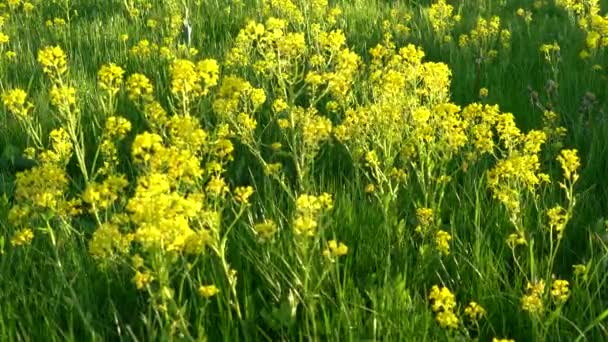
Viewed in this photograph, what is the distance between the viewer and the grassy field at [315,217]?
6.56 feet

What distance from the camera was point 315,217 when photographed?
2025 millimetres

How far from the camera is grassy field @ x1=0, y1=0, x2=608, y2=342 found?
2000 mm

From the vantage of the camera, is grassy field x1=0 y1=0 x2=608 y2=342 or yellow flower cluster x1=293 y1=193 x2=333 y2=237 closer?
yellow flower cluster x1=293 y1=193 x2=333 y2=237

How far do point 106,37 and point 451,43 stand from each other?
205 centimetres

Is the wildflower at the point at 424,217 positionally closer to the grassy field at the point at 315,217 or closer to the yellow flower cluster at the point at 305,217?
the grassy field at the point at 315,217

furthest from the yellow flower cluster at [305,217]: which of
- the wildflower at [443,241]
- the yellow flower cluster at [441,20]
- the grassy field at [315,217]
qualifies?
the yellow flower cluster at [441,20]

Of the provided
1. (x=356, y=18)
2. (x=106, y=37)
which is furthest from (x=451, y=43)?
(x=106, y=37)

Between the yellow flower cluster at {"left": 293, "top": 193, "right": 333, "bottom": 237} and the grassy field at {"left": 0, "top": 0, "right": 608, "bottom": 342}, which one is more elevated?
the yellow flower cluster at {"left": 293, "top": 193, "right": 333, "bottom": 237}

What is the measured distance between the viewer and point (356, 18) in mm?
5512

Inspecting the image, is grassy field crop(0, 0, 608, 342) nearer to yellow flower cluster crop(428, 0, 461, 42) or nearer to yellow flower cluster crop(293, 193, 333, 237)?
yellow flower cluster crop(293, 193, 333, 237)

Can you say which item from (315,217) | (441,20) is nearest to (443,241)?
(315,217)

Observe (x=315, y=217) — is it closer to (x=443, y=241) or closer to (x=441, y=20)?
(x=443, y=241)

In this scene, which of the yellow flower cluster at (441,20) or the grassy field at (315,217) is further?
the yellow flower cluster at (441,20)

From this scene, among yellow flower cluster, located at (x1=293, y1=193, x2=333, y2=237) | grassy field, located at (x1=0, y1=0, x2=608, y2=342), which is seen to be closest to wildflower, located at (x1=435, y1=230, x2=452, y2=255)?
grassy field, located at (x1=0, y1=0, x2=608, y2=342)
